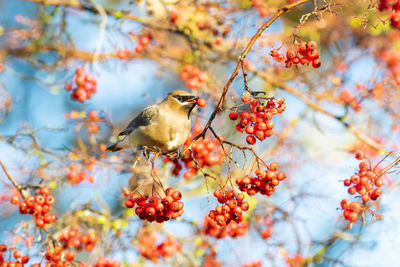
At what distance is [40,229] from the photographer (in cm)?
336

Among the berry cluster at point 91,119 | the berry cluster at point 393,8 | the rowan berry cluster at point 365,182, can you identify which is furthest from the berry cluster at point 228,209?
the berry cluster at point 91,119

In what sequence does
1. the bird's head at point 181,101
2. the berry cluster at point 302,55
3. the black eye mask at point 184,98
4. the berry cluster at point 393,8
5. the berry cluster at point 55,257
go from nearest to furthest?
the berry cluster at point 393,8
the berry cluster at point 302,55
the berry cluster at point 55,257
the bird's head at point 181,101
the black eye mask at point 184,98

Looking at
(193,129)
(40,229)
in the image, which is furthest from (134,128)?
(40,229)

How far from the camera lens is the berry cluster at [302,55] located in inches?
89.2

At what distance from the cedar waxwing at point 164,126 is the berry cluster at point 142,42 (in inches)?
44.0

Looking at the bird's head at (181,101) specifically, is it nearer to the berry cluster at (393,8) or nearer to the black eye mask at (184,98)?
the black eye mask at (184,98)

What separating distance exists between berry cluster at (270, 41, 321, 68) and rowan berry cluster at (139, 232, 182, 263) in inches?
111

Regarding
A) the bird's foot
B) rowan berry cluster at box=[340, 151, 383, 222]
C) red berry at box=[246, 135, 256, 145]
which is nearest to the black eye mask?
the bird's foot

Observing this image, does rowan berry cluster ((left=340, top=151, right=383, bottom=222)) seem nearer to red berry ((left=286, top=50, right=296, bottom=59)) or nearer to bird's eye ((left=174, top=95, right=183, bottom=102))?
red berry ((left=286, top=50, right=296, bottom=59))

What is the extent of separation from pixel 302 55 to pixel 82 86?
2900 millimetres

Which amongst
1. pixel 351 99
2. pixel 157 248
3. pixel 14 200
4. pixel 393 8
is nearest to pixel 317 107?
pixel 351 99

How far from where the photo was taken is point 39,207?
337 cm

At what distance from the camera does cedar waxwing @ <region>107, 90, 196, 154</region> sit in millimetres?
3805

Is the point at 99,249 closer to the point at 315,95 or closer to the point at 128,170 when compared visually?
the point at 128,170
